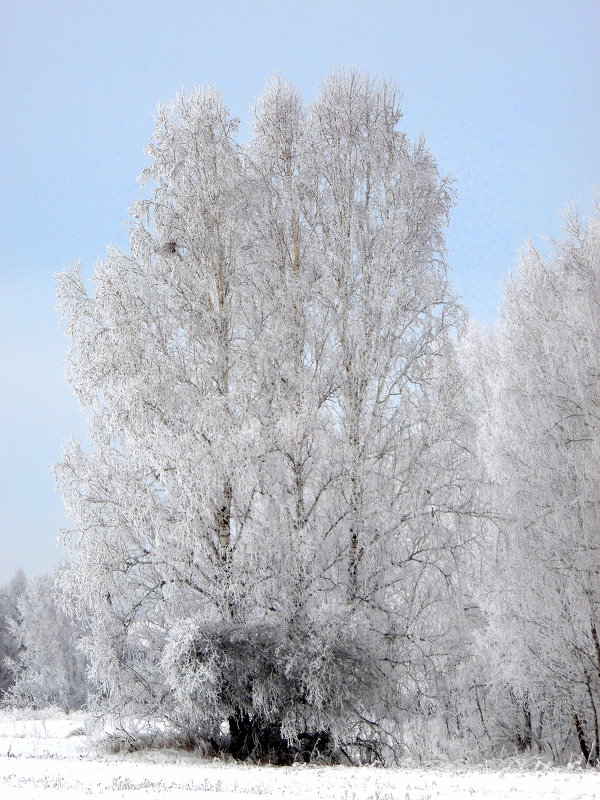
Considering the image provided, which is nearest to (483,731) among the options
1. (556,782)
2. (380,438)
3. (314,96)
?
(380,438)

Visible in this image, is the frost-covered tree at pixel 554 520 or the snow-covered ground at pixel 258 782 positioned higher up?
the frost-covered tree at pixel 554 520

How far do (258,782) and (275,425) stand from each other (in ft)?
14.5

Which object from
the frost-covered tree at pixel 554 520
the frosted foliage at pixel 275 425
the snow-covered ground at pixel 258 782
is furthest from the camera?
the frost-covered tree at pixel 554 520

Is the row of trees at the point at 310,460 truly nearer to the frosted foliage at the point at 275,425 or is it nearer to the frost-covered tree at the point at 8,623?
the frosted foliage at the point at 275,425

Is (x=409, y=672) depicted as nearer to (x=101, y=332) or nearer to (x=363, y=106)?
(x=101, y=332)

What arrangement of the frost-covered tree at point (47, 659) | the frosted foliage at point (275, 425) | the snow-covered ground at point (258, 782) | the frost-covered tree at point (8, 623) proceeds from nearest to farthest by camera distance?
the snow-covered ground at point (258, 782) → the frosted foliage at point (275, 425) → the frost-covered tree at point (47, 659) → the frost-covered tree at point (8, 623)

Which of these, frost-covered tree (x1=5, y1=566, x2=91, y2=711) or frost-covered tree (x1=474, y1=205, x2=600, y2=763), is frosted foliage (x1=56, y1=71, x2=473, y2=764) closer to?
frost-covered tree (x1=474, y1=205, x2=600, y2=763)

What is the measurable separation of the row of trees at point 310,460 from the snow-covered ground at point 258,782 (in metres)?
1.02

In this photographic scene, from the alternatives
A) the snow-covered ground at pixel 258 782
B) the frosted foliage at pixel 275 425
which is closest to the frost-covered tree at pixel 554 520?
the frosted foliage at pixel 275 425

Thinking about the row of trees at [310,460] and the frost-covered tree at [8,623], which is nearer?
the row of trees at [310,460]

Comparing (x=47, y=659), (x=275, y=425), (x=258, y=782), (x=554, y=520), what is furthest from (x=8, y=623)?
(x=258, y=782)

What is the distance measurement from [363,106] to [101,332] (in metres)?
5.79

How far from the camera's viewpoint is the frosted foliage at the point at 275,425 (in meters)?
9.41

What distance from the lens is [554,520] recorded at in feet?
40.5
